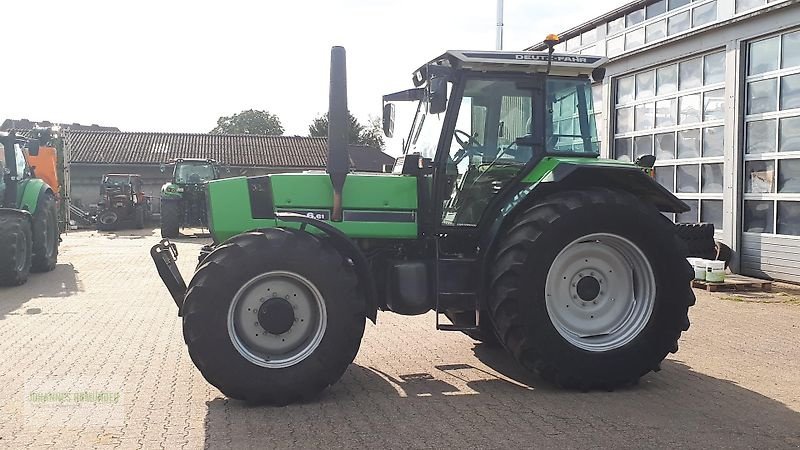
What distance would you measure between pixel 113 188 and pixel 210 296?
82.2ft

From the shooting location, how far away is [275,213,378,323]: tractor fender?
5.43 m

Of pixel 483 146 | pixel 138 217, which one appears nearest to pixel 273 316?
pixel 483 146

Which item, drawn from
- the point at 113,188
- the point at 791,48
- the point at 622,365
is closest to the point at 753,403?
the point at 622,365

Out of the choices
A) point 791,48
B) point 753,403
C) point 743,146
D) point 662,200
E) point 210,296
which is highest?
point 791,48

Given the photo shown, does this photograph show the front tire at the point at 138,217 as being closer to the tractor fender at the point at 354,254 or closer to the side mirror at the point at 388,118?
the side mirror at the point at 388,118

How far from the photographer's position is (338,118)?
5281 mm

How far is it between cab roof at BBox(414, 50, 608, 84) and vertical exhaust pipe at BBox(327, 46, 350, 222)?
3.00 ft

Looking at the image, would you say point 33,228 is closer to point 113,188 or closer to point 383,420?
point 383,420

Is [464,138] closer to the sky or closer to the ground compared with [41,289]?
closer to the sky

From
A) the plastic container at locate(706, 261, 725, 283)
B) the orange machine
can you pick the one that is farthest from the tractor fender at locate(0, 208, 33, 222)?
the plastic container at locate(706, 261, 725, 283)

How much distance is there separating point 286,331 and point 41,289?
7.76 meters

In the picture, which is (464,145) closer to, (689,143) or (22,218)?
(22,218)

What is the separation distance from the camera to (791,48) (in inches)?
457

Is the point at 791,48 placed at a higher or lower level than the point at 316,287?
higher
